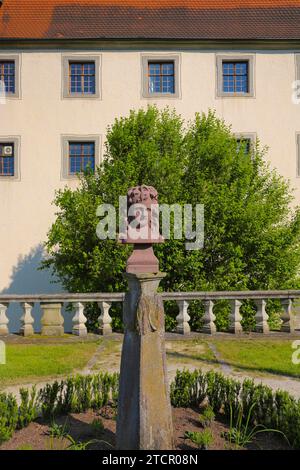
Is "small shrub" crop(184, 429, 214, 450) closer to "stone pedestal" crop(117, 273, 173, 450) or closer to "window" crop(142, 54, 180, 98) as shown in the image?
"stone pedestal" crop(117, 273, 173, 450)

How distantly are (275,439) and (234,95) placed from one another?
14.5m

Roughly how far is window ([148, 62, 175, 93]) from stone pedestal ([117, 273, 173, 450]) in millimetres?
14324

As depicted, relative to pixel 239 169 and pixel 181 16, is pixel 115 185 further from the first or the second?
pixel 181 16

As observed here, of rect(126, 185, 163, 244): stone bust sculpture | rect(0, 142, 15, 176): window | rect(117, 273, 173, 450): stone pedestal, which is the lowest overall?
rect(117, 273, 173, 450): stone pedestal

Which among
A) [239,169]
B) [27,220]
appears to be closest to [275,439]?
[239,169]

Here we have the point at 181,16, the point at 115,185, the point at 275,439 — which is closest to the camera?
the point at 275,439

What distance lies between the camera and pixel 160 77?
16625mm

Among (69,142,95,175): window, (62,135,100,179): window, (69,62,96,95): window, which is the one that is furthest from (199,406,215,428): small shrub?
(69,62,96,95): window

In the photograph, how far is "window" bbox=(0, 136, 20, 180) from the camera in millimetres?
16484

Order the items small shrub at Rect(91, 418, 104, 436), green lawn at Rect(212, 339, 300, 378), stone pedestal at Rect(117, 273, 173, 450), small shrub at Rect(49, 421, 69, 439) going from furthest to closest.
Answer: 1. green lawn at Rect(212, 339, 300, 378)
2. small shrub at Rect(91, 418, 104, 436)
3. small shrub at Rect(49, 421, 69, 439)
4. stone pedestal at Rect(117, 273, 173, 450)

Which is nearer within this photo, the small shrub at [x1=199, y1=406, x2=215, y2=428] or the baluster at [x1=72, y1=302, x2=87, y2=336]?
the small shrub at [x1=199, y1=406, x2=215, y2=428]

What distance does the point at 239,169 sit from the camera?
11453mm

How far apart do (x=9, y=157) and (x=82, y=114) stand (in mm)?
3313

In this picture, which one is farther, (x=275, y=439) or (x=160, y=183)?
(x=160, y=183)
